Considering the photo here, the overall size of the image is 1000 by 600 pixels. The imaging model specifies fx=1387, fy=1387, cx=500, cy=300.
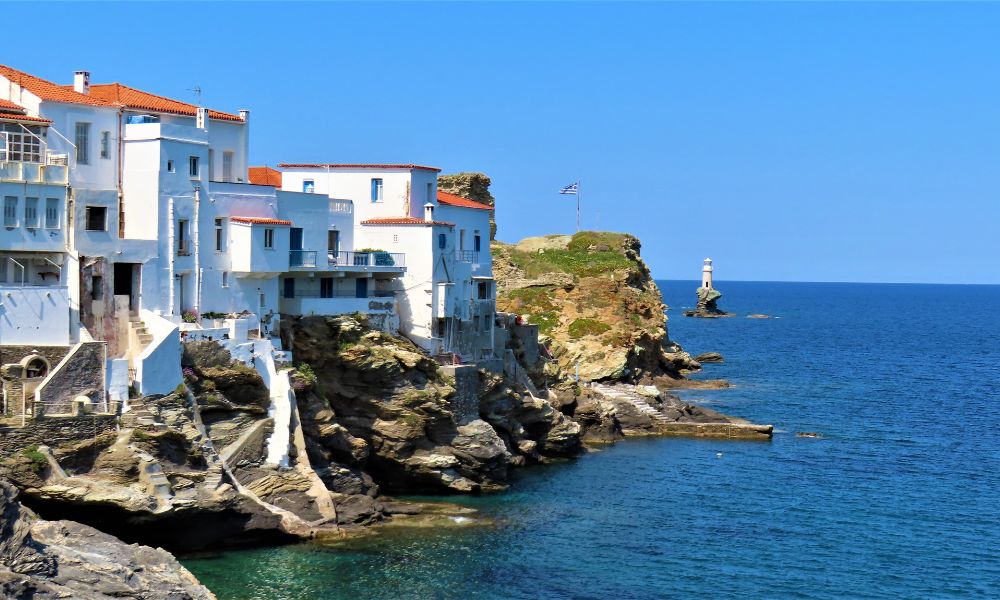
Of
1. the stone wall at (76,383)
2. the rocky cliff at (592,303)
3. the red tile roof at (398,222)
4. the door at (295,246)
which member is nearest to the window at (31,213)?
the stone wall at (76,383)

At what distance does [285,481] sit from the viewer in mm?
54219

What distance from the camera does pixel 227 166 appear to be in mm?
62375

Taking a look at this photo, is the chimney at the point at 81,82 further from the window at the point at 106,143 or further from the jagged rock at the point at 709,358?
the jagged rock at the point at 709,358

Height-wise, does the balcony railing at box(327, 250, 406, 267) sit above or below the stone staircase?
above

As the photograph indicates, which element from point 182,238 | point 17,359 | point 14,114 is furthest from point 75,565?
point 14,114

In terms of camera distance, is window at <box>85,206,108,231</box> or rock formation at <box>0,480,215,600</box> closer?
rock formation at <box>0,480,215,600</box>

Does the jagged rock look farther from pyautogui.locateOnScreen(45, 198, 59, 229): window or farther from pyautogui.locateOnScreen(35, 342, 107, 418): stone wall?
pyautogui.locateOnScreen(35, 342, 107, 418): stone wall

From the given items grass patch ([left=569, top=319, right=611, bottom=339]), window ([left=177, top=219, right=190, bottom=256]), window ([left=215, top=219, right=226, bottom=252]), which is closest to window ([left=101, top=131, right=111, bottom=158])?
window ([left=177, top=219, right=190, bottom=256])

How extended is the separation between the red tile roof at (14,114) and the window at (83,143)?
1.70 metres

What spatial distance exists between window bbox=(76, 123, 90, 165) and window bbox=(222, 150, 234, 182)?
805cm

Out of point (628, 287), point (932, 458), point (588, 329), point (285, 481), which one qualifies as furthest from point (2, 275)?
point (628, 287)

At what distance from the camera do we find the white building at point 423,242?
2721 inches

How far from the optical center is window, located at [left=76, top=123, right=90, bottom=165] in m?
54.8

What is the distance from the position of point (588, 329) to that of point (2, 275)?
57.9 meters
